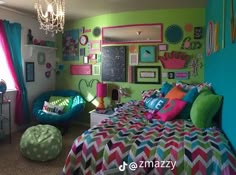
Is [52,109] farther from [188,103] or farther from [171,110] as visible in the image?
[188,103]

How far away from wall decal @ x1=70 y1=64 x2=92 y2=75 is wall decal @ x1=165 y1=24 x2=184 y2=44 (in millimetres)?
1545

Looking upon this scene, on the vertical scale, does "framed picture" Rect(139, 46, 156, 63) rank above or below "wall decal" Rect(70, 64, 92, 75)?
above

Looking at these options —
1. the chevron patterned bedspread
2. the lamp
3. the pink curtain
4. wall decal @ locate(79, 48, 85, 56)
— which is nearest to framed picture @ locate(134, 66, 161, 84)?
the lamp

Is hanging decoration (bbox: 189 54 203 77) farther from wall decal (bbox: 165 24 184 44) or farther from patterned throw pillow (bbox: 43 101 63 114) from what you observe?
patterned throw pillow (bbox: 43 101 63 114)

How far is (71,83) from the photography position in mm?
4250

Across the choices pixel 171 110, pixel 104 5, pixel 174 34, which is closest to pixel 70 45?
pixel 104 5

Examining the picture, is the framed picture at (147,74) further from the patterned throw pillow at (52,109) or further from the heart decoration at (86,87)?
the patterned throw pillow at (52,109)

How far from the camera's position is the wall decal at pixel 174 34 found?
333 centimetres

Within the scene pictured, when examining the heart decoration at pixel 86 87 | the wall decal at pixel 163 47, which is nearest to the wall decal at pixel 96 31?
the heart decoration at pixel 86 87

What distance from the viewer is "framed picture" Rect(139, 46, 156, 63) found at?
3.47 m

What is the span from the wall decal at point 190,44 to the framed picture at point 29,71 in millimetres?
2705

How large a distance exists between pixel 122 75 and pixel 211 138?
91.1 inches

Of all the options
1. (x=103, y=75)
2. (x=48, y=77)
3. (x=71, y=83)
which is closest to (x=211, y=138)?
(x=103, y=75)

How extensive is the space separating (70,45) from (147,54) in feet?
5.30
